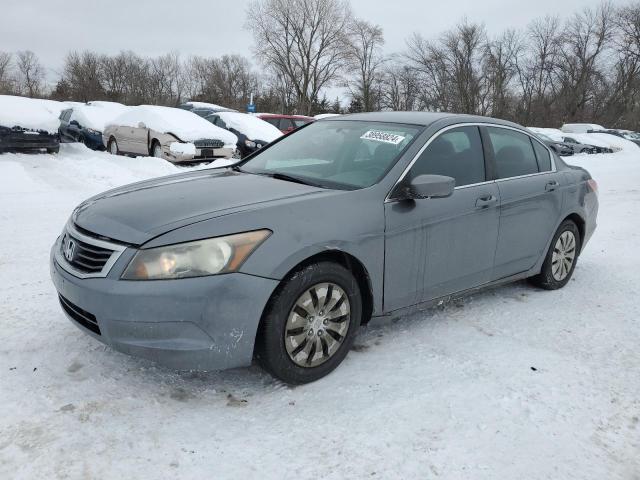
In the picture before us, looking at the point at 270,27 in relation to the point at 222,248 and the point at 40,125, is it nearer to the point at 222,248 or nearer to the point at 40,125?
the point at 40,125

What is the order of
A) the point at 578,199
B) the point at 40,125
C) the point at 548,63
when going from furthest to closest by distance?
the point at 548,63 → the point at 40,125 → the point at 578,199

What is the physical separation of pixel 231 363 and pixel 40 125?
11.0 m

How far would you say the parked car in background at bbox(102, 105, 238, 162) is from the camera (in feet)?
40.5

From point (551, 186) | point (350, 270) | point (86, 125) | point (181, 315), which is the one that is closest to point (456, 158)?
point (551, 186)

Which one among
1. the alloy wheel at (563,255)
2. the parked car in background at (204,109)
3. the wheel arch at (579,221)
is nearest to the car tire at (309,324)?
the alloy wheel at (563,255)

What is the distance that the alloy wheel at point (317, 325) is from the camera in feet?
9.31

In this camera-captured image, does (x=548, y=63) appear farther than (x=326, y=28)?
Yes

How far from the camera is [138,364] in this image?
3080mm

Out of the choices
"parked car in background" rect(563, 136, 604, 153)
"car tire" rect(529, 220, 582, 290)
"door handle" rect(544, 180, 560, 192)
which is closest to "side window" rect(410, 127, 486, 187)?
"door handle" rect(544, 180, 560, 192)

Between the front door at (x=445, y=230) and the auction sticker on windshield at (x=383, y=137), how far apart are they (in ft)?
0.72

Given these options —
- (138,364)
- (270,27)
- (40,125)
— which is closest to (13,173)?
(40,125)

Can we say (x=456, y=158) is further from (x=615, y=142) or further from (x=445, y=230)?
(x=615, y=142)

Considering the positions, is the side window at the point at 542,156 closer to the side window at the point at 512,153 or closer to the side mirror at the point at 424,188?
the side window at the point at 512,153

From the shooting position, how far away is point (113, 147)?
14.1 metres
